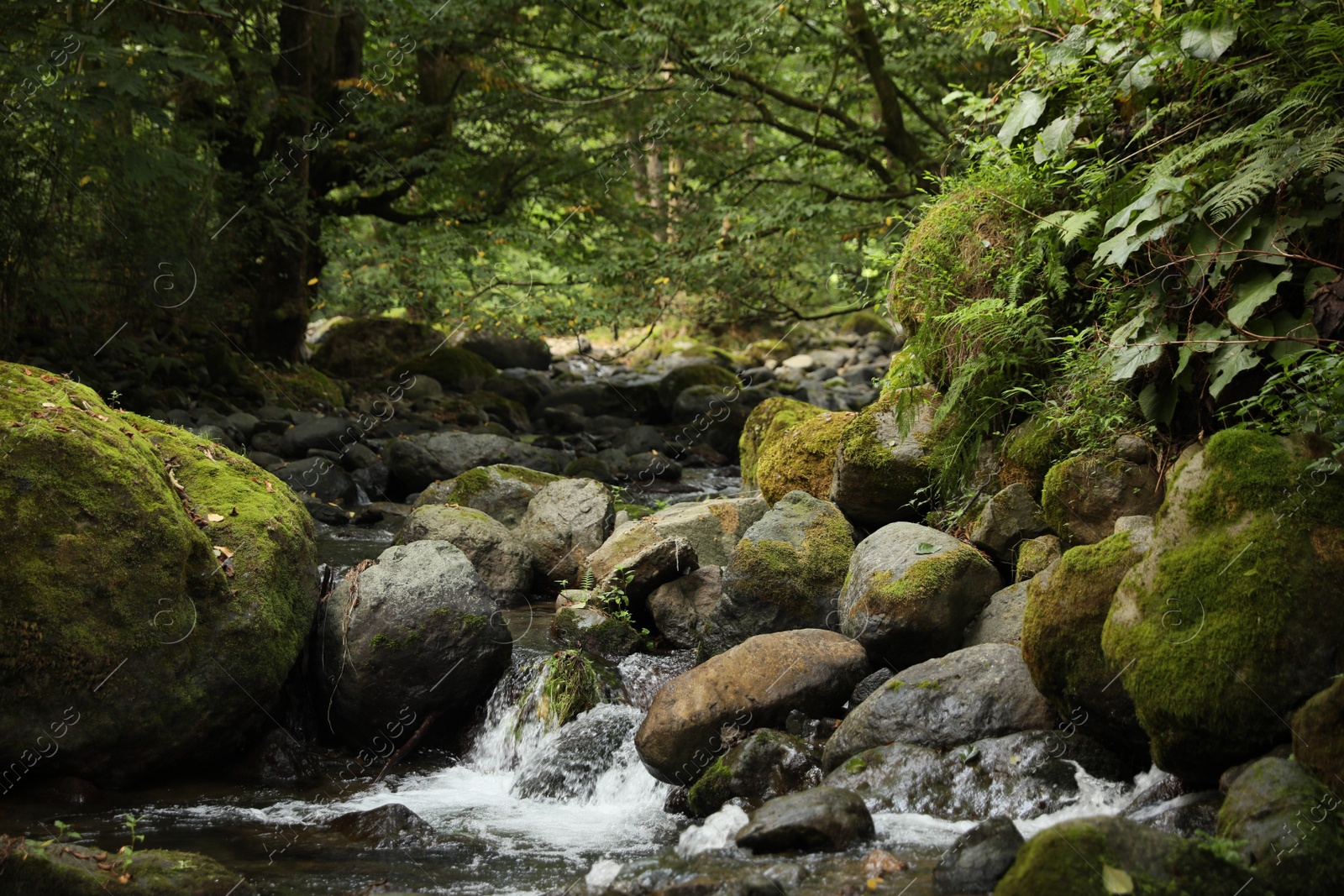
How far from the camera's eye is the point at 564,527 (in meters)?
8.35

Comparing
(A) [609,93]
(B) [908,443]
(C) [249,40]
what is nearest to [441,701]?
(B) [908,443]

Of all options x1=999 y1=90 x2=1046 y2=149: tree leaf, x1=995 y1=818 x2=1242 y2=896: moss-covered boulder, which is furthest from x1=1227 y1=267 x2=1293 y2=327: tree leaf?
x1=995 y1=818 x2=1242 y2=896: moss-covered boulder

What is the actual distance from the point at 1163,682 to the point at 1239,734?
0.31 m

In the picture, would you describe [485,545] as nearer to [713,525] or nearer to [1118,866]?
[713,525]

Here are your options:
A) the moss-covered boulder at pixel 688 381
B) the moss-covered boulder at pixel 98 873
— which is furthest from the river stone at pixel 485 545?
the moss-covered boulder at pixel 688 381

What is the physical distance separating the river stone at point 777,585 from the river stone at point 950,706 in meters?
1.30

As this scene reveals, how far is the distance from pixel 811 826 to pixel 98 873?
8.81 feet

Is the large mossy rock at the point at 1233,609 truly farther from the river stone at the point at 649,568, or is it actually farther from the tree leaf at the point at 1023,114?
the river stone at the point at 649,568

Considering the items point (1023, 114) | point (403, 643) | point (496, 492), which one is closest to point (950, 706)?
point (403, 643)

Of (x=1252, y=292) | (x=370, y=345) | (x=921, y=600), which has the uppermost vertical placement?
(x=370, y=345)

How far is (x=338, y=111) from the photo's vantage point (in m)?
14.5

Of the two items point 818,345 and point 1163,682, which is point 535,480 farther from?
point 818,345

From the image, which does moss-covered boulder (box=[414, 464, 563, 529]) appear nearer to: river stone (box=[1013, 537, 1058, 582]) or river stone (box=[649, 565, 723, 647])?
river stone (box=[649, 565, 723, 647])

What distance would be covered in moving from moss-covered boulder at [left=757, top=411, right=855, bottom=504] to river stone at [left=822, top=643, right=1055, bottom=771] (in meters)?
2.68
